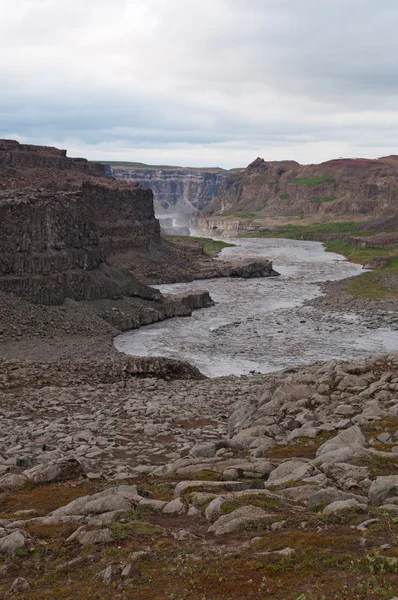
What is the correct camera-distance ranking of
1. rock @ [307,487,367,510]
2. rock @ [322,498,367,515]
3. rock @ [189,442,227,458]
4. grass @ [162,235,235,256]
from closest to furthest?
rock @ [322,498,367,515]
rock @ [307,487,367,510]
rock @ [189,442,227,458]
grass @ [162,235,235,256]

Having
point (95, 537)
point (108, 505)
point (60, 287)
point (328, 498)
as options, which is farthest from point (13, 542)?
point (60, 287)

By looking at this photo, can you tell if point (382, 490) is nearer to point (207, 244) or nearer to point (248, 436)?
point (248, 436)

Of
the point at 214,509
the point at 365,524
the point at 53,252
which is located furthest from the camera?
the point at 53,252

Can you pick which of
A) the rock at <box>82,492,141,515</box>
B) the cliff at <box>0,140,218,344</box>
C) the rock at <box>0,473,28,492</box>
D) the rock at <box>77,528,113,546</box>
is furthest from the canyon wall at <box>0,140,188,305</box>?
the rock at <box>77,528,113,546</box>

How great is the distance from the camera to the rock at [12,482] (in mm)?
15453

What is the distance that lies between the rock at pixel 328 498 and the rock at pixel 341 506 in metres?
0.31

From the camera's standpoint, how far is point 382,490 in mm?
12375

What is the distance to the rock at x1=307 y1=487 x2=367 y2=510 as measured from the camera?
1216 centimetres

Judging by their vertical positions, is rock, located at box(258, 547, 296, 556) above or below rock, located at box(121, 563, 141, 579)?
above

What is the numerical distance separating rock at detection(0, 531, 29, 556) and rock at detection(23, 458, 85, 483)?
4508mm

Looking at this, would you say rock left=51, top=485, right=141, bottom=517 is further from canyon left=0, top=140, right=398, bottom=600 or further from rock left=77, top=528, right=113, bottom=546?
rock left=77, top=528, right=113, bottom=546

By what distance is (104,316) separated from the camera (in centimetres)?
6519

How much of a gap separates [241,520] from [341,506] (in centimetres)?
185

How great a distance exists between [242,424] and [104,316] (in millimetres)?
44189
